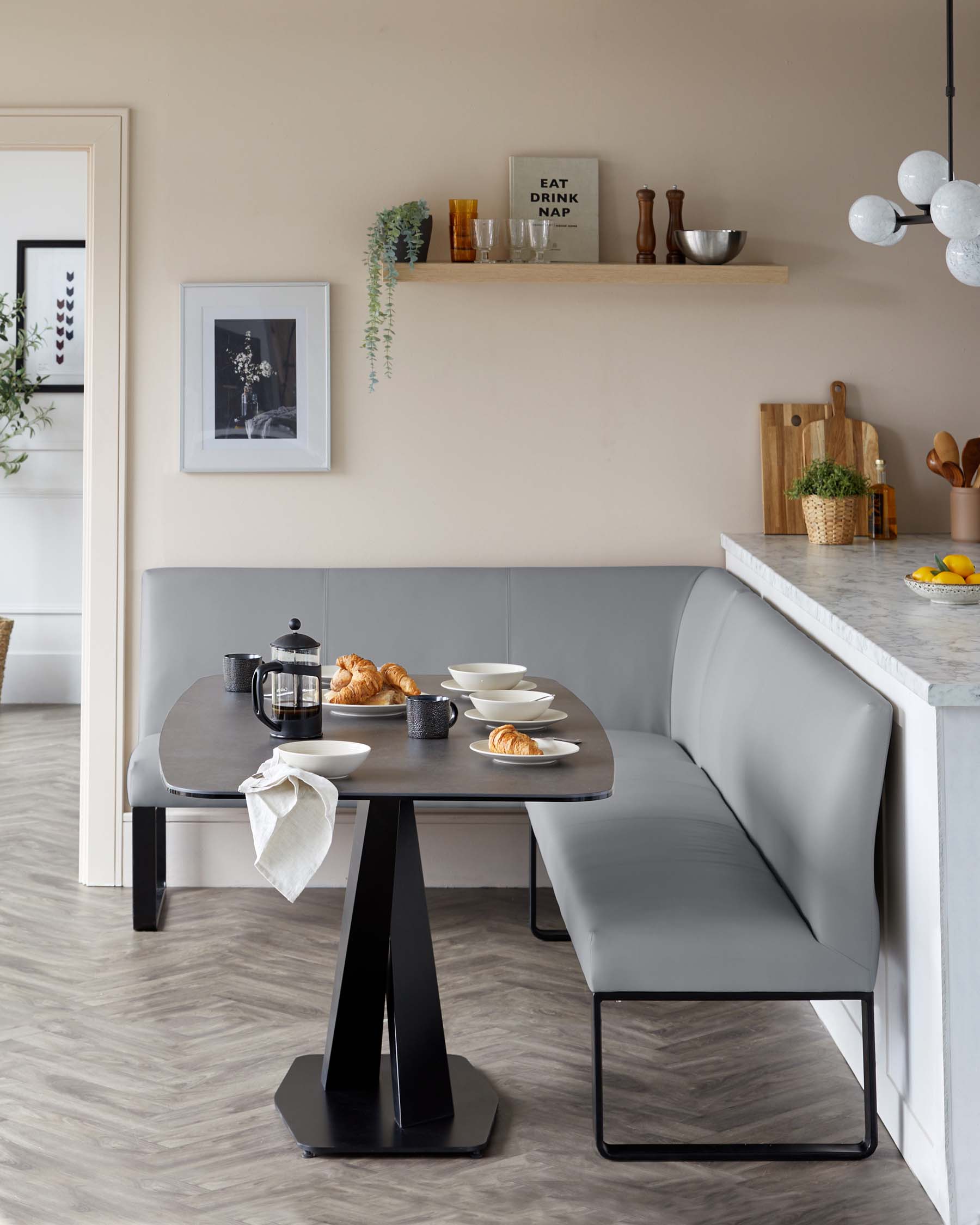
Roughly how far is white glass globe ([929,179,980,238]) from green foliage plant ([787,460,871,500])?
3.50 feet

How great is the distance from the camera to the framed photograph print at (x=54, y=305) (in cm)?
616

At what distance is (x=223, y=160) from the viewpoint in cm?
366

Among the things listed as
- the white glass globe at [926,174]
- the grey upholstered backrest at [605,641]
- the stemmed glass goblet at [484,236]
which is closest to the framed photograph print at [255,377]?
the stemmed glass goblet at [484,236]

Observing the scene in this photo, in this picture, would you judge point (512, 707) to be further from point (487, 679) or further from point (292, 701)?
point (292, 701)

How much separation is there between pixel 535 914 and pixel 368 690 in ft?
3.82

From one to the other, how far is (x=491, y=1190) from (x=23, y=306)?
522cm

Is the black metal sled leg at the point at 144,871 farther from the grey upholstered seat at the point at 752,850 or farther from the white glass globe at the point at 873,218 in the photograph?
the white glass globe at the point at 873,218

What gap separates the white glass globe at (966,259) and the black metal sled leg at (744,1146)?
4.83 feet

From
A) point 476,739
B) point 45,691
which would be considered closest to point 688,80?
point 476,739

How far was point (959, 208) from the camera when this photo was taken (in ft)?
8.02

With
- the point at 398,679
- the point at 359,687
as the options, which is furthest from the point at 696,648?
the point at 359,687

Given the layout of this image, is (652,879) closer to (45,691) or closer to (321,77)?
(321,77)

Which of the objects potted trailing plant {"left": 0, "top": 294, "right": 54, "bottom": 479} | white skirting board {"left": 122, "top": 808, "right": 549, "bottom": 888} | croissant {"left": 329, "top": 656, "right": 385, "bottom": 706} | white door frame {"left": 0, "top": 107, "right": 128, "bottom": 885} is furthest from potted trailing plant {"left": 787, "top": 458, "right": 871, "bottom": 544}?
potted trailing plant {"left": 0, "top": 294, "right": 54, "bottom": 479}

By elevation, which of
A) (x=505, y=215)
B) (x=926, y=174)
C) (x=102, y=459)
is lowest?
(x=102, y=459)
